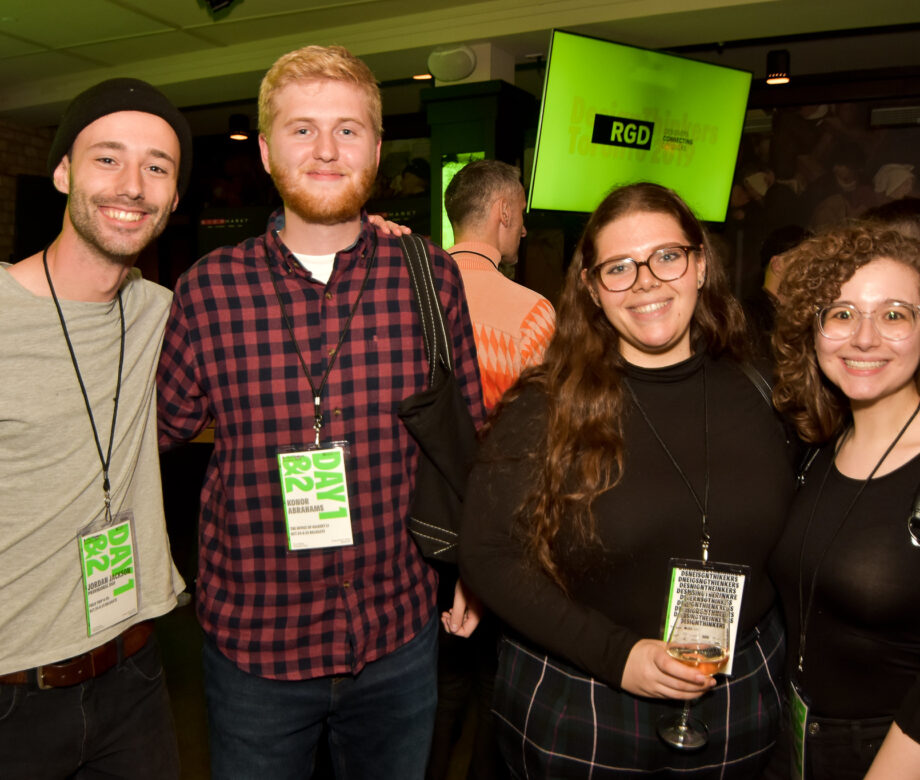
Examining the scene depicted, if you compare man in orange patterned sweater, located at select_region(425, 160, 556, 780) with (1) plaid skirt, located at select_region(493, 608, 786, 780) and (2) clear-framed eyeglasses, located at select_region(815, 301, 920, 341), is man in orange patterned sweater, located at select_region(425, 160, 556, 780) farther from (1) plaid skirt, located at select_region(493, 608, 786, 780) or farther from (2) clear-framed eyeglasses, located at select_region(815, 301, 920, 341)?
(2) clear-framed eyeglasses, located at select_region(815, 301, 920, 341)

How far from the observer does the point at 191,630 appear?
4117 millimetres

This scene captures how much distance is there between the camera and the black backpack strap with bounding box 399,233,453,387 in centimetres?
163

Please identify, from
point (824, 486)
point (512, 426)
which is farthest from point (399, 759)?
point (824, 486)

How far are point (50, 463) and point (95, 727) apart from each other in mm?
523

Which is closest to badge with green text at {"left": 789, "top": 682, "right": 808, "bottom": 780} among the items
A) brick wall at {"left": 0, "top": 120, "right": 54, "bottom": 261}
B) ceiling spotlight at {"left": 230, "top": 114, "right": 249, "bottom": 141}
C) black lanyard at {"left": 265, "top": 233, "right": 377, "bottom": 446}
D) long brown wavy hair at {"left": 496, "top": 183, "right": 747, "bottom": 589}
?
long brown wavy hair at {"left": 496, "top": 183, "right": 747, "bottom": 589}

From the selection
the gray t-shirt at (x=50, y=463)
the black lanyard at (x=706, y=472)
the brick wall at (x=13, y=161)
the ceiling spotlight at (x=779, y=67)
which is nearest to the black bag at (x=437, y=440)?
the black lanyard at (x=706, y=472)

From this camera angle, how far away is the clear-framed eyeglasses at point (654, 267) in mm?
1528

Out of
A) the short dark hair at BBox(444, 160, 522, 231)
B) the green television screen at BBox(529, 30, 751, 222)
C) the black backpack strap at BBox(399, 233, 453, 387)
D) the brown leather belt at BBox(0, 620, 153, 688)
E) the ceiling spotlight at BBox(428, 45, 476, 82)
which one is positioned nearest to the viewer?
the brown leather belt at BBox(0, 620, 153, 688)

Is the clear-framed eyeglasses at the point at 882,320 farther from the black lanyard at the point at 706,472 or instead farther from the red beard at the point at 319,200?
the red beard at the point at 319,200

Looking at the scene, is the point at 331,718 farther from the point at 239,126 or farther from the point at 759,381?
the point at 239,126

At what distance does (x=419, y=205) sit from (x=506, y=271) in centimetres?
224

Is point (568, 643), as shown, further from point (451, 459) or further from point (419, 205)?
point (419, 205)

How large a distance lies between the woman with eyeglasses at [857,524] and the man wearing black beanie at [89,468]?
128cm

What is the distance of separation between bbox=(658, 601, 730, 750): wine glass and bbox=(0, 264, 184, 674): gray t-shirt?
1.05 m
